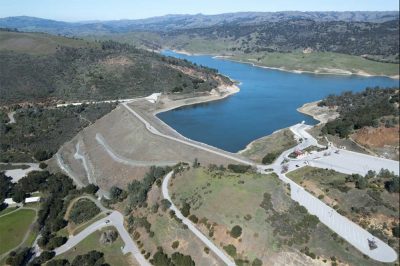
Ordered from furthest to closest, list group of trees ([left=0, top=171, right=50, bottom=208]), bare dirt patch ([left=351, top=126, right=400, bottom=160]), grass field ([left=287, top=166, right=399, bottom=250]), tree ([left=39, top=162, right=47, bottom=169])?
tree ([left=39, top=162, right=47, bottom=169]), group of trees ([left=0, top=171, right=50, bottom=208]), grass field ([left=287, top=166, right=399, bottom=250]), bare dirt patch ([left=351, top=126, right=400, bottom=160])

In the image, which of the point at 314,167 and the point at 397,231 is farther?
the point at 314,167

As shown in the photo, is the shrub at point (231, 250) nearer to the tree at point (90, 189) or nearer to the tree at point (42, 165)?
the tree at point (90, 189)

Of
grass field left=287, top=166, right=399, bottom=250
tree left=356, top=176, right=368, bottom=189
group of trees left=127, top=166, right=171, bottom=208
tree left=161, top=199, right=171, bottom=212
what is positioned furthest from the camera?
group of trees left=127, top=166, right=171, bottom=208

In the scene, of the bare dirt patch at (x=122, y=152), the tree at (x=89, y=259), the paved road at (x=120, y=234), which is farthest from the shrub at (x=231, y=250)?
the bare dirt patch at (x=122, y=152)

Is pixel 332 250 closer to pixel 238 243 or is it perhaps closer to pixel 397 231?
pixel 397 231

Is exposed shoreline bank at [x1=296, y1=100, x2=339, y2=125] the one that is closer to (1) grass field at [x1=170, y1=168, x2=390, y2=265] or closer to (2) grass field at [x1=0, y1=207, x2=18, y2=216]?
(1) grass field at [x1=170, y1=168, x2=390, y2=265]

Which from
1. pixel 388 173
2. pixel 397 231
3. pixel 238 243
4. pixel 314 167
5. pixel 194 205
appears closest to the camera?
pixel 397 231

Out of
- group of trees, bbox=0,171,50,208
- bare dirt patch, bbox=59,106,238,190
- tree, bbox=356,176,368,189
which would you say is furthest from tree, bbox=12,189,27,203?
tree, bbox=356,176,368,189

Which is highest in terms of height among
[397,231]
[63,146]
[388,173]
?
[388,173]

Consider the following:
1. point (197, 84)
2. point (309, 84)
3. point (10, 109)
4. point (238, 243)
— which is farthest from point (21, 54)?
point (238, 243)
